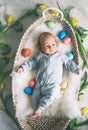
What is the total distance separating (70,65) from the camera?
1265 millimetres

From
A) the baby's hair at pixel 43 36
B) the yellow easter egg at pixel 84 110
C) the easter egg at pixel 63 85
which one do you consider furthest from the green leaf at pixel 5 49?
the yellow easter egg at pixel 84 110

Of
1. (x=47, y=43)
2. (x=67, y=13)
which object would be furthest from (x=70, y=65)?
(x=67, y=13)

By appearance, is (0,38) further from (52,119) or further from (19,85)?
(52,119)

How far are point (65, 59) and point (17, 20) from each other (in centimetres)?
23

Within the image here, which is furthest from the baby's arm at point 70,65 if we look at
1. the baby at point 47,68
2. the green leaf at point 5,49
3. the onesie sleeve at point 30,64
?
the green leaf at point 5,49

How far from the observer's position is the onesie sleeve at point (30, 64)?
125 centimetres

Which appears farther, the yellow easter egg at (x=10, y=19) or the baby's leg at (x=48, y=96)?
the yellow easter egg at (x=10, y=19)

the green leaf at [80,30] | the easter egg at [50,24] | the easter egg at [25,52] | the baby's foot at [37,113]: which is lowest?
the baby's foot at [37,113]

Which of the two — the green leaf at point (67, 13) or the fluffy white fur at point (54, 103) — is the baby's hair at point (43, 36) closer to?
the fluffy white fur at point (54, 103)

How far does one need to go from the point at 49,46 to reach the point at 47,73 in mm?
89

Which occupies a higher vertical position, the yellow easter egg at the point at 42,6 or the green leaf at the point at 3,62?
the yellow easter egg at the point at 42,6

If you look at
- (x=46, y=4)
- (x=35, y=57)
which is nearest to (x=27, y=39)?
(x=35, y=57)

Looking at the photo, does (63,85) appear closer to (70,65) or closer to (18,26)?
(70,65)

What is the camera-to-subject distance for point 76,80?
1.27 metres
